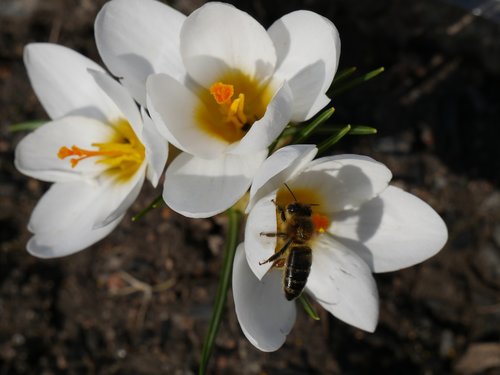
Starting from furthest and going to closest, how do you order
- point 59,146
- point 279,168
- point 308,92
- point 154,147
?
point 59,146 < point 308,92 < point 154,147 < point 279,168

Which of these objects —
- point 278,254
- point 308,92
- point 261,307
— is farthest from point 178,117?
point 261,307

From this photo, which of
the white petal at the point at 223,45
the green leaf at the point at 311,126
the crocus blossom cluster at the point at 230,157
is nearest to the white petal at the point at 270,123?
the crocus blossom cluster at the point at 230,157

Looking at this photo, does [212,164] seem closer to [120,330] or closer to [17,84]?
[120,330]

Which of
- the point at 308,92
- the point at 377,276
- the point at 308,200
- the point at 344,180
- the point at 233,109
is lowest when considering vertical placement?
the point at 377,276

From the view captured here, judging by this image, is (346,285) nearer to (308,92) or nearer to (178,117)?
(308,92)

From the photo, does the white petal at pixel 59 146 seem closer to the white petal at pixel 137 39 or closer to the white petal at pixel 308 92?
the white petal at pixel 137 39

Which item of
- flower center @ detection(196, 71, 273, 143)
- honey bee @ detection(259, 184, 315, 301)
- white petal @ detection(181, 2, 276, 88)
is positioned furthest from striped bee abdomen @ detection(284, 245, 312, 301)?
white petal @ detection(181, 2, 276, 88)

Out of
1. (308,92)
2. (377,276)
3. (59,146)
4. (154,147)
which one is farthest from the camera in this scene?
(377,276)

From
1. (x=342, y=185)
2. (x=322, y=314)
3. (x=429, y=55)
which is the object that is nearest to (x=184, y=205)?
(x=342, y=185)
